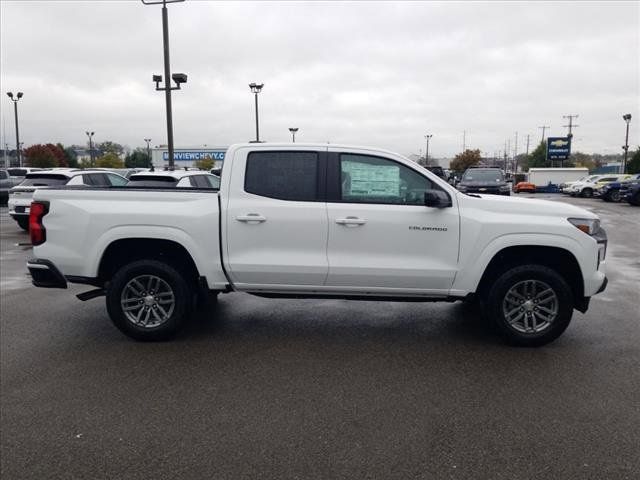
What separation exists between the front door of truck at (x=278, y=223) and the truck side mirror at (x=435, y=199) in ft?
3.23

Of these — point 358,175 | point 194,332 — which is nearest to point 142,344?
point 194,332

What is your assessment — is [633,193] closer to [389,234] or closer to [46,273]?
[389,234]

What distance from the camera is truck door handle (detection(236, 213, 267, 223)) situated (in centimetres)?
534

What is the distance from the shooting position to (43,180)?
14.8 m

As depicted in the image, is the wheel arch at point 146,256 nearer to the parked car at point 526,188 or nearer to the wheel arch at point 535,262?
the wheel arch at point 535,262

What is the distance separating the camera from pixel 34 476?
10.4ft

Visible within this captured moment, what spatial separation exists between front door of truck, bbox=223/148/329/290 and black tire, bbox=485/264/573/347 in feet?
5.53

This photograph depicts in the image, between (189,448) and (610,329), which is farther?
(610,329)

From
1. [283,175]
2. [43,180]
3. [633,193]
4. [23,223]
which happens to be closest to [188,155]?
[633,193]

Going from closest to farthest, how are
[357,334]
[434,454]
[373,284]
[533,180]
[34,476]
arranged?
[34,476], [434,454], [373,284], [357,334], [533,180]

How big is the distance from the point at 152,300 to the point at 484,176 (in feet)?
66.2

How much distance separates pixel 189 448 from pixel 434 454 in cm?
153

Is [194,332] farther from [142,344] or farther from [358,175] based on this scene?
[358,175]


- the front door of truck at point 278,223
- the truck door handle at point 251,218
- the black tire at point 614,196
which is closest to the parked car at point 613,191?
the black tire at point 614,196
